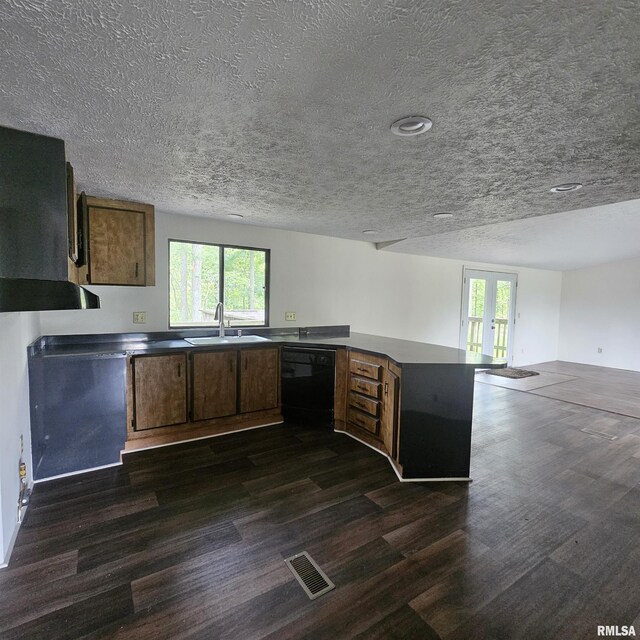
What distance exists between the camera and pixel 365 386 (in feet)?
10.8

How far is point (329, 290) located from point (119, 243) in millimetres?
2533

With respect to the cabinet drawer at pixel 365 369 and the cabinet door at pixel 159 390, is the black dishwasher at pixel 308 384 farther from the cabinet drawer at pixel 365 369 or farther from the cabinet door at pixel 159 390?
the cabinet door at pixel 159 390

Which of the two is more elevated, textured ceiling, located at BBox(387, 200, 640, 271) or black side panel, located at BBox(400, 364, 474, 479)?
textured ceiling, located at BBox(387, 200, 640, 271)

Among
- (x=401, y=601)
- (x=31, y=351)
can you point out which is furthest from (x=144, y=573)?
(x=31, y=351)

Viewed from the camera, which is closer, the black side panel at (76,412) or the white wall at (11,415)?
the white wall at (11,415)

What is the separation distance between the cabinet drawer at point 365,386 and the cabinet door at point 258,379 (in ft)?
2.70

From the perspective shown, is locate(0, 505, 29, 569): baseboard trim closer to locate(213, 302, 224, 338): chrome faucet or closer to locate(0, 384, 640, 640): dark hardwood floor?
locate(0, 384, 640, 640): dark hardwood floor

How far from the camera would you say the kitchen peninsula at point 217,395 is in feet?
8.64

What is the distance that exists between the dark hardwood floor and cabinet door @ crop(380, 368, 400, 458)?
197 mm

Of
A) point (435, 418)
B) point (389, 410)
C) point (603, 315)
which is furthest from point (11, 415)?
point (603, 315)

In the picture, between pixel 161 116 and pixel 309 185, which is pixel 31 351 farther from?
pixel 309 185

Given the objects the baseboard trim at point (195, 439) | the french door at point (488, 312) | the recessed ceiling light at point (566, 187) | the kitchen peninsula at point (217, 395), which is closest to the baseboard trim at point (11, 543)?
the kitchen peninsula at point (217, 395)

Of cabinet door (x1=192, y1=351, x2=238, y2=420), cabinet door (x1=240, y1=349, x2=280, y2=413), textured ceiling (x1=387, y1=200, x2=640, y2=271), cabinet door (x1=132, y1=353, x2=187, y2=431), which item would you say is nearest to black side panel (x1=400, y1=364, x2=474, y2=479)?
cabinet door (x1=240, y1=349, x2=280, y2=413)

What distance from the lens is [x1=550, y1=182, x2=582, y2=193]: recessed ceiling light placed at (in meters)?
2.45
